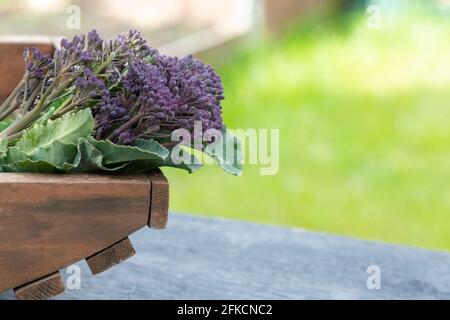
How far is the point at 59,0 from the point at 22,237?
3289mm

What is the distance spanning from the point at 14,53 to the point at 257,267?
56cm

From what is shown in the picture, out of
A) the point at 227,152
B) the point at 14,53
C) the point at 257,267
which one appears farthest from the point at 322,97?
the point at 227,152

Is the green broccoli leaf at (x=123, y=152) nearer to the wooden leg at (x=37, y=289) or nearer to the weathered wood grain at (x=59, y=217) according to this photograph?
the weathered wood grain at (x=59, y=217)

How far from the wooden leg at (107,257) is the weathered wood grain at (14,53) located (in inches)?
22.8

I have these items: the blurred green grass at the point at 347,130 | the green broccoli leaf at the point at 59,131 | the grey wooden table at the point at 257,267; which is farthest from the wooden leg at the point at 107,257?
the blurred green grass at the point at 347,130

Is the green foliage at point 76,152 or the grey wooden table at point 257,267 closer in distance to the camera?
the green foliage at point 76,152

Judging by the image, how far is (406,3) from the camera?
5.01m

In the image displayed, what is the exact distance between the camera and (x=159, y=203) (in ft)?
2.68

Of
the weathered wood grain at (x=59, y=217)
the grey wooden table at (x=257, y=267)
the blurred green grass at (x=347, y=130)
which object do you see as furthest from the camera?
the blurred green grass at (x=347, y=130)

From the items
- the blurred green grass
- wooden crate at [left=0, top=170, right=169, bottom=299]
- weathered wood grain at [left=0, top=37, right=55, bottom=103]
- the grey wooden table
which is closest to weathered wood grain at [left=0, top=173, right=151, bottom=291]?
wooden crate at [left=0, top=170, right=169, bottom=299]

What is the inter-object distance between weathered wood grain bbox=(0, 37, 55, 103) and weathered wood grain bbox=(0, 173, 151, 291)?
0.54 m

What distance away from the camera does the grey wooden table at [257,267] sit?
4.18ft
